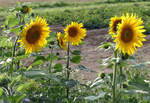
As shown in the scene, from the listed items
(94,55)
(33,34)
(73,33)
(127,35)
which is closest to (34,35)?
(33,34)

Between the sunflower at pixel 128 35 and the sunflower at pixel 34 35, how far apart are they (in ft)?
1.82

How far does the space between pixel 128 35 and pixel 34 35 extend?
2.12 feet

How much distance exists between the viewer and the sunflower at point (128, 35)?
1.99 meters

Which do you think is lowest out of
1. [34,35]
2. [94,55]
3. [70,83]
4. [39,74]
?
[94,55]

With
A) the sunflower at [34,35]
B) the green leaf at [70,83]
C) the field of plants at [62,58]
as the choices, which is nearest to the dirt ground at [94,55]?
the field of plants at [62,58]

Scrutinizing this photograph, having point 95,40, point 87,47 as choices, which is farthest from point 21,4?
point 95,40

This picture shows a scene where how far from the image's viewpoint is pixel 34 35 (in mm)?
2230

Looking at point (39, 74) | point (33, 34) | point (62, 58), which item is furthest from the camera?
point (62, 58)

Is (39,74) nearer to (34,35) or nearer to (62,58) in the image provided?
(34,35)

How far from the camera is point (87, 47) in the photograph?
265 inches

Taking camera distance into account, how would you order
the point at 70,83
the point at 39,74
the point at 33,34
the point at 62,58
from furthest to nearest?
the point at 62,58 → the point at 70,83 → the point at 33,34 → the point at 39,74

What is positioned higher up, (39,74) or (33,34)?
(33,34)

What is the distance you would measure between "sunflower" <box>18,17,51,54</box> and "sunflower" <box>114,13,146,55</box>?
0.55 meters

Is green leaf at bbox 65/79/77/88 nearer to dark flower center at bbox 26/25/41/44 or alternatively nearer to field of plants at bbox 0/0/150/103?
field of plants at bbox 0/0/150/103
